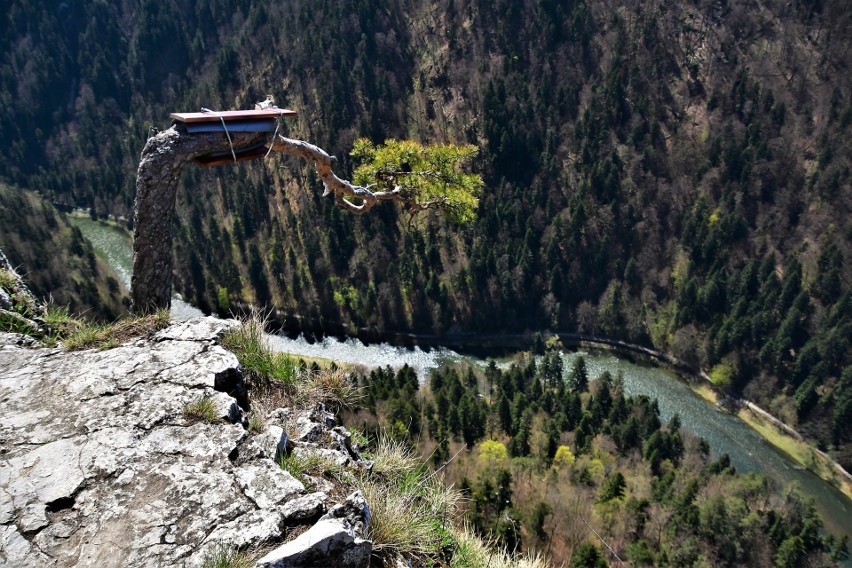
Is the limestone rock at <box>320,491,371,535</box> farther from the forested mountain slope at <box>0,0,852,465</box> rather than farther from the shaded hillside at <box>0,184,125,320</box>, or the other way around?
the shaded hillside at <box>0,184,125,320</box>

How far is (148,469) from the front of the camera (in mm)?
6043

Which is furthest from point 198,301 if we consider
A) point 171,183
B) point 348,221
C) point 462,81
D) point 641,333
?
point 171,183

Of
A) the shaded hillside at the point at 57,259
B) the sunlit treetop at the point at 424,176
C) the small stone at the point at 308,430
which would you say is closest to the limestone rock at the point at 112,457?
the small stone at the point at 308,430

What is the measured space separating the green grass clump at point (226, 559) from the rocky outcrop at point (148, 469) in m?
0.08

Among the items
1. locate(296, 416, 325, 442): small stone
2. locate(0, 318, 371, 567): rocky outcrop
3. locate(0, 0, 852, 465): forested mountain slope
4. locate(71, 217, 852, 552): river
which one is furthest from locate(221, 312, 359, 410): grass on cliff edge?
locate(0, 0, 852, 465): forested mountain slope

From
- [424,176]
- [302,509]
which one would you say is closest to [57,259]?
[424,176]

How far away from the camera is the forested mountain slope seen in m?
93.2

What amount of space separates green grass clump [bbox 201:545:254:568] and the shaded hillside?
337ft

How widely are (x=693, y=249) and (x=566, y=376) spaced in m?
33.6

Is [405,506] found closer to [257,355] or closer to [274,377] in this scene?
[274,377]

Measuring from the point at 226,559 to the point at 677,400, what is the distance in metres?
91.6

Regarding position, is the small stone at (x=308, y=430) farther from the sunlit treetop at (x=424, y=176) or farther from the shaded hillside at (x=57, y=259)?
the shaded hillside at (x=57, y=259)

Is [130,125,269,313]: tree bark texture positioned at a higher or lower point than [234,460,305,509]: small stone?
higher

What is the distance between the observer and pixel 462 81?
385 feet
